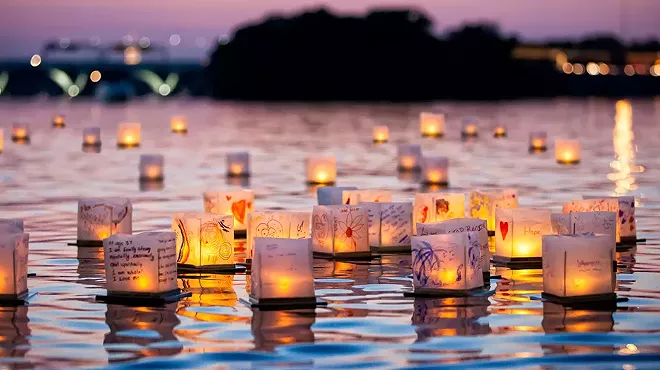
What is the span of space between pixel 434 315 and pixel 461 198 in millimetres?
6299

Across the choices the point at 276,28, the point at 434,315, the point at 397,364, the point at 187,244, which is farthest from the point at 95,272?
the point at 276,28

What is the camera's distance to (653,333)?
14031mm

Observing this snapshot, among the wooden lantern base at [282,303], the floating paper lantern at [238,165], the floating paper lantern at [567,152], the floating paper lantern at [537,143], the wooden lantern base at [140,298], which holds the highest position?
the floating paper lantern at [537,143]

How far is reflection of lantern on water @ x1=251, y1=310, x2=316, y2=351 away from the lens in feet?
44.9

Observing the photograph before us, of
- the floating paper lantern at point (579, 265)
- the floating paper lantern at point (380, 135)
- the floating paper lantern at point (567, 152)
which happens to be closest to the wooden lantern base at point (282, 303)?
the floating paper lantern at point (579, 265)

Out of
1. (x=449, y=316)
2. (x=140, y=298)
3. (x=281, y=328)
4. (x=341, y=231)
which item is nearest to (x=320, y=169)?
(x=341, y=231)

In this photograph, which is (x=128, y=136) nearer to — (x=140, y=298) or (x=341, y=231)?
(x=341, y=231)

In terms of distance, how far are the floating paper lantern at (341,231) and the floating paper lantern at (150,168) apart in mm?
15857

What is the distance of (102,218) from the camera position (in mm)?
20734

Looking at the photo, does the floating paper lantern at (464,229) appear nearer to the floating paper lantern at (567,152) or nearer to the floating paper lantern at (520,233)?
the floating paper lantern at (520,233)

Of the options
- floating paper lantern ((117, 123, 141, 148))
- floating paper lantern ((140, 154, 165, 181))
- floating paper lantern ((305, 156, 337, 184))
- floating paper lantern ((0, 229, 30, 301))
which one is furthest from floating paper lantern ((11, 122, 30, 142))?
floating paper lantern ((0, 229, 30, 301))

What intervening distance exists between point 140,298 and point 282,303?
60.6 inches

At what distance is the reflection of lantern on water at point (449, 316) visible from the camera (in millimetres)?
14188

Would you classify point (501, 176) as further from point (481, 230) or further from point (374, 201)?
point (481, 230)
